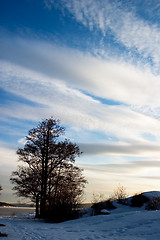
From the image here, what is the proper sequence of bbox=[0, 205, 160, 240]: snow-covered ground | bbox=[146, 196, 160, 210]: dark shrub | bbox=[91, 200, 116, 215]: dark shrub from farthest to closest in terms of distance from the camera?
bbox=[91, 200, 116, 215]: dark shrub, bbox=[146, 196, 160, 210]: dark shrub, bbox=[0, 205, 160, 240]: snow-covered ground

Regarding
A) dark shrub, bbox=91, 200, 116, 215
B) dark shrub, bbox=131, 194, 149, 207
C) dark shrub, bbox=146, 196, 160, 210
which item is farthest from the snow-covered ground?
dark shrub, bbox=131, 194, 149, 207

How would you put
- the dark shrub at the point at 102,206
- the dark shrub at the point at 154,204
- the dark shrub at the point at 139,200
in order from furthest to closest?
the dark shrub at the point at 102,206 → the dark shrub at the point at 139,200 → the dark shrub at the point at 154,204

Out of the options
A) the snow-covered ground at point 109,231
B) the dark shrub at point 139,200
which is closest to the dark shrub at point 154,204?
the dark shrub at point 139,200

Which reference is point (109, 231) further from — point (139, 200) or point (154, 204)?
point (139, 200)

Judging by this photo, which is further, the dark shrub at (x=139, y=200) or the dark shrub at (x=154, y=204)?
the dark shrub at (x=139, y=200)

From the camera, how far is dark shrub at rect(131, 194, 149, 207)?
2191 centimetres

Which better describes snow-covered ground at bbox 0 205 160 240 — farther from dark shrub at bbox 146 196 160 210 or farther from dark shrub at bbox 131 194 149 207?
dark shrub at bbox 131 194 149 207

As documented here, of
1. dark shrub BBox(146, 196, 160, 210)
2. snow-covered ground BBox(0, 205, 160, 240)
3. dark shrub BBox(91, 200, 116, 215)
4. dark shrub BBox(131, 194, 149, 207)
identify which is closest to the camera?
snow-covered ground BBox(0, 205, 160, 240)

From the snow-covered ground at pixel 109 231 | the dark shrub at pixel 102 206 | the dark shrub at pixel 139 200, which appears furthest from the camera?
the dark shrub at pixel 102 206

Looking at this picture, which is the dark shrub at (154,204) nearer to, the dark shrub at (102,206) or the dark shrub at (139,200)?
the dark shrub at (139,200)

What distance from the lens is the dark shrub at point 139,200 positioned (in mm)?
21906

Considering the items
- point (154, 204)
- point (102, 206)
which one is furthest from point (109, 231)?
point (102, 206)

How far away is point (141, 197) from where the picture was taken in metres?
22.3

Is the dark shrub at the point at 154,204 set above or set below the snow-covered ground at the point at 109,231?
above
